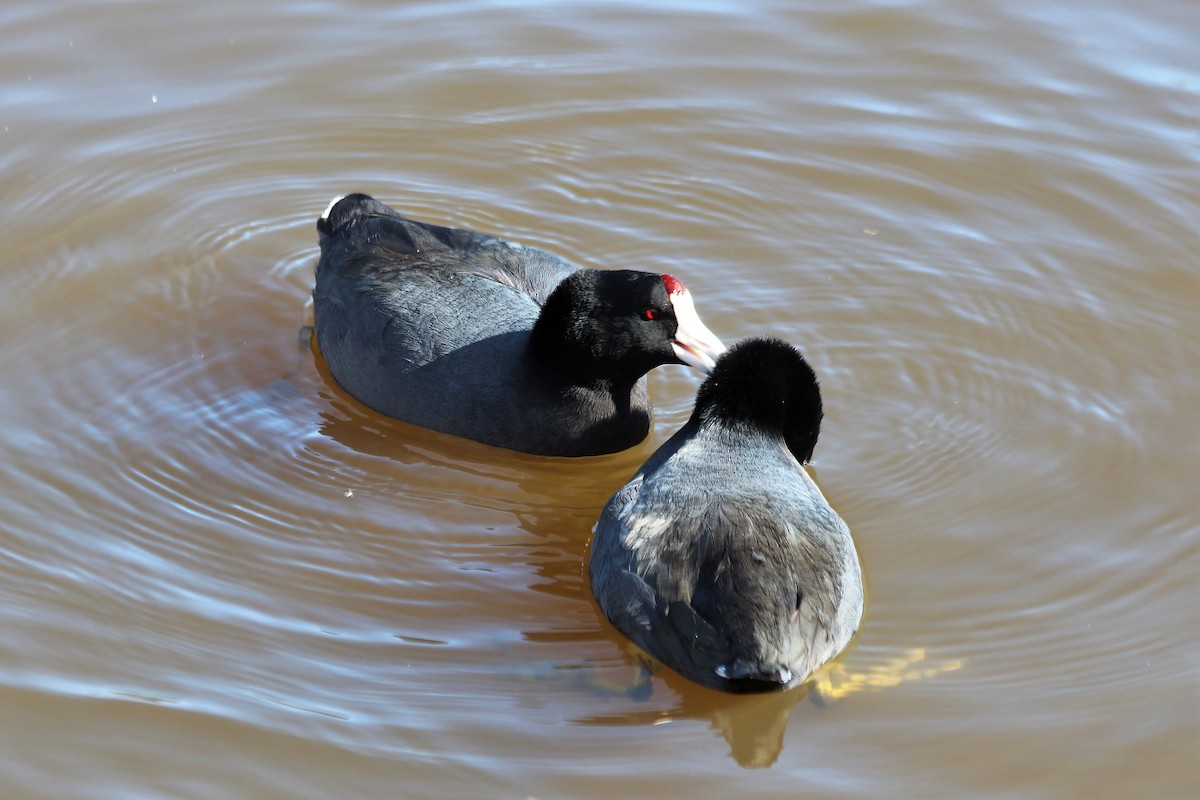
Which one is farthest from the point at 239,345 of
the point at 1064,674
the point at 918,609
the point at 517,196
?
the point at 1064,674

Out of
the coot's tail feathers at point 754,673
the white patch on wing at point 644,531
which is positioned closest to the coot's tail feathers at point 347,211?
the white patch on wing at point 644,531

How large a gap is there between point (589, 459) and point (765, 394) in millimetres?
867

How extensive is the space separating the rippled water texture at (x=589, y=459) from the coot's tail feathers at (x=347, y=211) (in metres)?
0.37

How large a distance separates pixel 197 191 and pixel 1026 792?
4456 millimetres

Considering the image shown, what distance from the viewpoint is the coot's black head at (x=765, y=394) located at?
436cm

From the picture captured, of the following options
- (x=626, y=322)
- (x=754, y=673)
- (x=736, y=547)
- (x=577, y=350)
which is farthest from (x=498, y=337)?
(x=754, y=673)

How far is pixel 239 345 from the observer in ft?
18.2

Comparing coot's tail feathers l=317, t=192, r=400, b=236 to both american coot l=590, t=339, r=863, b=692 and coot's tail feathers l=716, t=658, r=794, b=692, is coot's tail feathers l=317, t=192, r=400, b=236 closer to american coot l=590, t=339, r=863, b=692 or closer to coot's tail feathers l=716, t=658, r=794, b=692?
american coot l=590, t=339, r=863, b=692

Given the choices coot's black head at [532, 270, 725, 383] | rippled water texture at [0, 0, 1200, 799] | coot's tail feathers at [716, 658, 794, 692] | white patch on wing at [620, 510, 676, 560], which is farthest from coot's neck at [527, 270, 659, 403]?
coot's tail feathers at [716, 658, 794, 692]

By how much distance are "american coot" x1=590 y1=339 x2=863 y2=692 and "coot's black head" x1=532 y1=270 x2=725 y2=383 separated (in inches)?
12.4

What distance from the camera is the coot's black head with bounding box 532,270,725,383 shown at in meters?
4.75

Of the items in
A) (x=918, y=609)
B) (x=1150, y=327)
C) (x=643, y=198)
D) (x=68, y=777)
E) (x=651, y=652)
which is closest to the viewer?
(x=68, y=777)

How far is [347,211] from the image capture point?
5.61 m

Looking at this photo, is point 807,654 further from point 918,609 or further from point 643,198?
point 643,198
